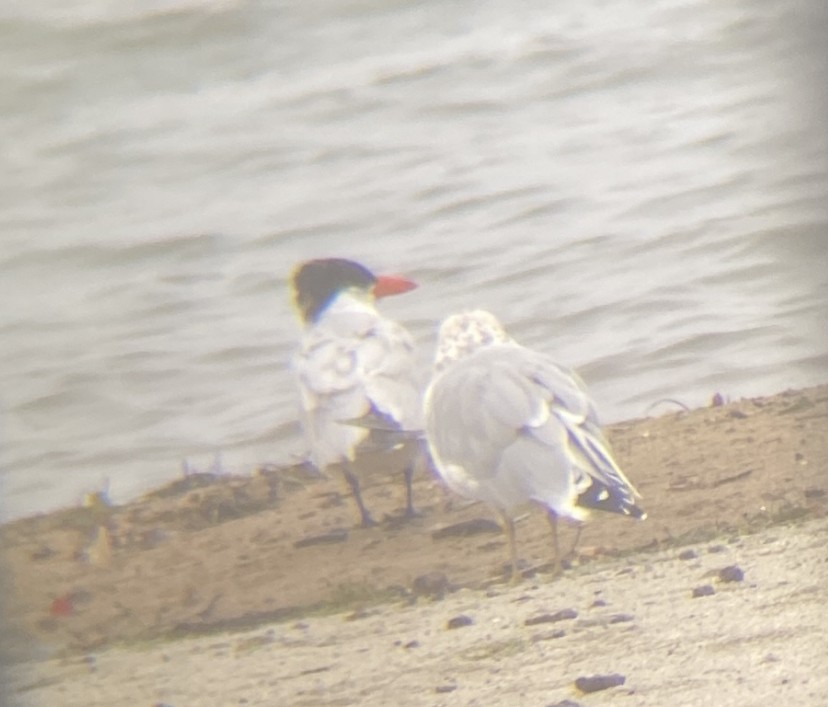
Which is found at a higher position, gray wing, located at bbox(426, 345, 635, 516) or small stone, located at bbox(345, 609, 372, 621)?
gray wing, located at bbox(426, 345, 635, 516)

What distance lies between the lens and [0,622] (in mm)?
1588

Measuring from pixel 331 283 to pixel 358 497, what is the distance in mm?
230

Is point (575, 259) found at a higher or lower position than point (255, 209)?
lower

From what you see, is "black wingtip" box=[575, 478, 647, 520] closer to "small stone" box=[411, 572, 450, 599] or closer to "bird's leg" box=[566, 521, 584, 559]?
"bird's leg" box=[566, 521, 584, 559]

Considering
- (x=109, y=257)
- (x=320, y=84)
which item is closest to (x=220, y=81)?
(x=320, y=84)

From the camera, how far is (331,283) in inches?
61.9

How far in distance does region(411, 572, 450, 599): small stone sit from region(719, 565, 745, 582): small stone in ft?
1.00

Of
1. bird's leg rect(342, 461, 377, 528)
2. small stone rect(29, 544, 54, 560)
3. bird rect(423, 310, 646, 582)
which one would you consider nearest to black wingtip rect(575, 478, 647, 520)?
bird rect(423, 310, 646, 582)

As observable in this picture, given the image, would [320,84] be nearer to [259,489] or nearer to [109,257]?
[109,257]

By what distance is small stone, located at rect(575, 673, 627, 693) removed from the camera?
1.59 m

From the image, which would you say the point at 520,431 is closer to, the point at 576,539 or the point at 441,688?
the point at 576,539

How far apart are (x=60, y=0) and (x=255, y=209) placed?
295mm

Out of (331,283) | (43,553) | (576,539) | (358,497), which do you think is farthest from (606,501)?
(43,553)

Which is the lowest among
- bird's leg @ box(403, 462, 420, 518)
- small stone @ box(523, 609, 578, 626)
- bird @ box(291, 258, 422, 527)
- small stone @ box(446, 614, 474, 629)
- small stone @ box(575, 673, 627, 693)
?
small stone @ box(575, 673, 627, 693)
